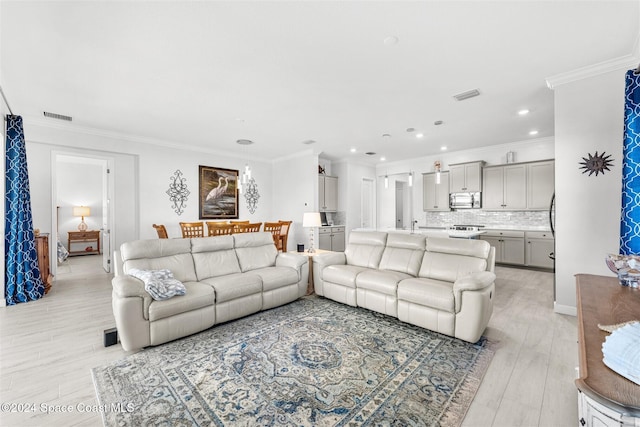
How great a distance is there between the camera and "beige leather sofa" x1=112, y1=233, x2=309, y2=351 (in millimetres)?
2535

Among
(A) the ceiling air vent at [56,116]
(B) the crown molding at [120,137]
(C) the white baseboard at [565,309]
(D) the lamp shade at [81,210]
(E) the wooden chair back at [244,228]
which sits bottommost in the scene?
(C) the white baseboard at [565,309]

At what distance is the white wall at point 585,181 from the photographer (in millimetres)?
2984

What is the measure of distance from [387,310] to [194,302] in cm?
205

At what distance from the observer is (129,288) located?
253 cm

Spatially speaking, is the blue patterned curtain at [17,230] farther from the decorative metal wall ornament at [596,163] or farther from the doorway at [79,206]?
the decorative metal wall ornament at [596,163]

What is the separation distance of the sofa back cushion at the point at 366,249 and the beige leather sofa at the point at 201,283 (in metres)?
0.72

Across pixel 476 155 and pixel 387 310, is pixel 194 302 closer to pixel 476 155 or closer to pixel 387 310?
pixel 387 310

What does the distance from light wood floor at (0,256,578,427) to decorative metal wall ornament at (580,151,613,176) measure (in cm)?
166

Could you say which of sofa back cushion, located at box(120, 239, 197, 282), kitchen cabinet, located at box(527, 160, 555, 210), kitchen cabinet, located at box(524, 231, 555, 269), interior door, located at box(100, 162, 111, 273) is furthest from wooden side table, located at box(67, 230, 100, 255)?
kitchen cabinet, located at box(527, 160, 555, 210)

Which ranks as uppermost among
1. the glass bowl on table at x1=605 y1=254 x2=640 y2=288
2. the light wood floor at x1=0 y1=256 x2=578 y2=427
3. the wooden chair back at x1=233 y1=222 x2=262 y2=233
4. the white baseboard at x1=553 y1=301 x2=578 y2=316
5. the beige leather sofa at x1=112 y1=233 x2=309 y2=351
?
the wooden chair back at x1=233 y1=222 x2=262 y2=233

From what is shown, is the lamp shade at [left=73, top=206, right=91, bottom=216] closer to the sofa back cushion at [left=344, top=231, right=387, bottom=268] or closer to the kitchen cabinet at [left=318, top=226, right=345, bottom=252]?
the kitchen cabinet at [left=318, top=226, right=345, bottom=252]

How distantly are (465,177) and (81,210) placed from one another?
10.3 m

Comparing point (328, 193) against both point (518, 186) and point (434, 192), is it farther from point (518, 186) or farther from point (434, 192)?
point (518, 186)

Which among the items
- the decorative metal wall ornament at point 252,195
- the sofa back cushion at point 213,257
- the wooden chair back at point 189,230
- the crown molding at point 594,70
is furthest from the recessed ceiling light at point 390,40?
the decorative metal wall ornament at point 252,195
